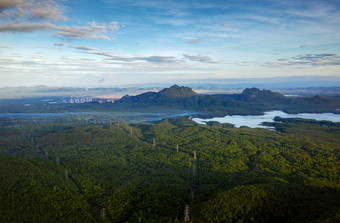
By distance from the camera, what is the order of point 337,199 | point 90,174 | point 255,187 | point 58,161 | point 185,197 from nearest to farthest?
point 337,199 < point 255,187 < point 185,197 < point 90,174 < point 58,161

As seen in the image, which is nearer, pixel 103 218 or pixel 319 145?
pixel 103 218

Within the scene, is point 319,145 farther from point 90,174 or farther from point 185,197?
point 90,174

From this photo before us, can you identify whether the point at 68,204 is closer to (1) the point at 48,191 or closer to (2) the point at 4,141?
(1) the point at 48,191

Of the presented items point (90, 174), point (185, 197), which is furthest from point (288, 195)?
point (90, 174)

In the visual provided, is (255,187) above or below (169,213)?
above

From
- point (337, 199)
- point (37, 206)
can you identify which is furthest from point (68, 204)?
point (337, 199)

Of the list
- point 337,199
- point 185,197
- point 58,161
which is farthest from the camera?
point 58,161
